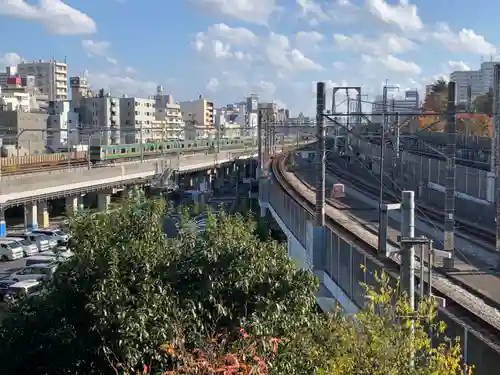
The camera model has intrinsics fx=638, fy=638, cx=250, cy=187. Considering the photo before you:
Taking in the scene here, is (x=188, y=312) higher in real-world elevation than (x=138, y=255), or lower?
lower

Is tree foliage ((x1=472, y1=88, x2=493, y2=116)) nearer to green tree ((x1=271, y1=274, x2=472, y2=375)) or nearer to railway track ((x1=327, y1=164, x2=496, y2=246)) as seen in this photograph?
railway track ((x1=327, y1=164, x2=496, y2=246))

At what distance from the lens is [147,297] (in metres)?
4.70

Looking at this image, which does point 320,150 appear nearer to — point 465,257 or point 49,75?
point 465,257

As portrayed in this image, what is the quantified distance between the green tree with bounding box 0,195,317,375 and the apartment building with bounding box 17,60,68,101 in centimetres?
8940

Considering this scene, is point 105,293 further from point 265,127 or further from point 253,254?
point 265,127

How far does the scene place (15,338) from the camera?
5.56 metres

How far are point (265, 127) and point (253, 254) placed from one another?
91.6ft

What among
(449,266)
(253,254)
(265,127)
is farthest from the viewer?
(265,127)

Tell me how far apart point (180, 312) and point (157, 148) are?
5124 cm

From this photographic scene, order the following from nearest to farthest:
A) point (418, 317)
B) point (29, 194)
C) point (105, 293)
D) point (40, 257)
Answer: point (418, 317), point (105, 293), point (40, 257), point (29, 194)

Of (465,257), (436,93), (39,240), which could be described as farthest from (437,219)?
(436,93)

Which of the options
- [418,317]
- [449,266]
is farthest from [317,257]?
[418,317]

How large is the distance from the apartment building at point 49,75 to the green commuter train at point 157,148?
101 feet

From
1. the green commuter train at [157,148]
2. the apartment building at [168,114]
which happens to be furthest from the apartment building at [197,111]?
the green commuter train at [157,148]
